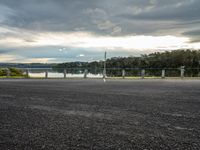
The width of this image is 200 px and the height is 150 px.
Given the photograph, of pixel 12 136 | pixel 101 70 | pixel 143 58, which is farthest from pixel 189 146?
pixel 143 58

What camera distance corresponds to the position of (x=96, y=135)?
5.09 metres

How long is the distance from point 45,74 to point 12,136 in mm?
32685

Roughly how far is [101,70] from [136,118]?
101 feet

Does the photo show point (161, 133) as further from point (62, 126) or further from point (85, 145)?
point (62, 126)

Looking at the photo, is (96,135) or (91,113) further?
(91,113)

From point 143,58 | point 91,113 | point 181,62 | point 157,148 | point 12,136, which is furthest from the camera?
point 143,58

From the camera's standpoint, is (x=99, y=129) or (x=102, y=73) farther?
(x=102, y=73)

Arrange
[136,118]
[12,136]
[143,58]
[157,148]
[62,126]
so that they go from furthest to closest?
[143,58] < [136,118] < [62,126] < [12,136] < [157,148]

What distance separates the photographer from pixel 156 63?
141625 mm

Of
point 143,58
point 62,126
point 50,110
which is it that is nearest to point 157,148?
point 62,126

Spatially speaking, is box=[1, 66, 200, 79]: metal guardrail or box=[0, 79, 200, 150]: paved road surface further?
box=[1, 66, 200, 79]: metal guardrail

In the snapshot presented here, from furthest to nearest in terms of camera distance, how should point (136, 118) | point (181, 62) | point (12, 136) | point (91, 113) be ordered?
point (181, 62)
point (91, 113)
point (136, 118)
point (12, 136)

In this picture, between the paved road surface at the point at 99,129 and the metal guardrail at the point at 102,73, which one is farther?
the metal guardrail at the point at 102,73

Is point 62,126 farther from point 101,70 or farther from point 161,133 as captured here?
point 101,70
